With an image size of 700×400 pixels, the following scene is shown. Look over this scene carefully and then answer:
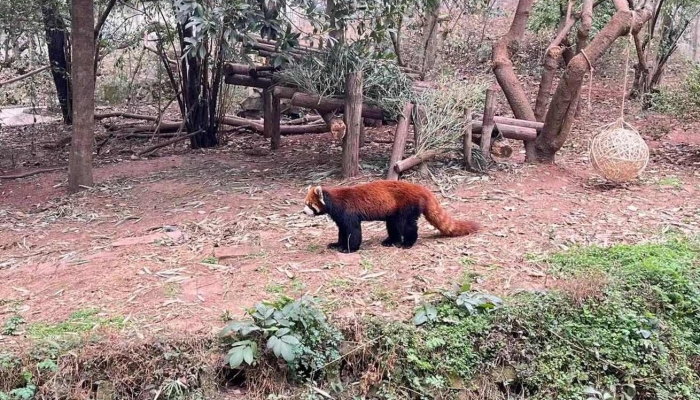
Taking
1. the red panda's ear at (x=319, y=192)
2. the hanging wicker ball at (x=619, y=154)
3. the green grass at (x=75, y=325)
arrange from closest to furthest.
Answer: the green grass at (x=75, y=325) → the red panda's ear at (x=319, y=192) → the hanging wicker ball at (x=619, y=154)

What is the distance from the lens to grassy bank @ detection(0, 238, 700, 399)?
403 cm

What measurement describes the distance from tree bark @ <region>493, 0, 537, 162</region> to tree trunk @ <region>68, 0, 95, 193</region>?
17.0 feet

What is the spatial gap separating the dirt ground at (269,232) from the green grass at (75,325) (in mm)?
114

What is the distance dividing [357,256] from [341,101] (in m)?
3.13

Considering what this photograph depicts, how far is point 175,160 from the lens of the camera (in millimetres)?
9695

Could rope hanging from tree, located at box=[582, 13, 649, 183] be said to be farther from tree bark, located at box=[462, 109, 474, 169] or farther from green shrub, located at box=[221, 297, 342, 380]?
green shrub, located at box=[221, 297, 342, 380]

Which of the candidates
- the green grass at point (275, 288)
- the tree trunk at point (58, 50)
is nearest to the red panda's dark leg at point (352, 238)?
the green grass at point (275, 288)

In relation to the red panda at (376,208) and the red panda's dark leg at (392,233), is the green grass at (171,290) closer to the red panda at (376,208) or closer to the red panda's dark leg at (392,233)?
the red panda at (376,208)

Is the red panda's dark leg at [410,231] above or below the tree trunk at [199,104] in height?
below

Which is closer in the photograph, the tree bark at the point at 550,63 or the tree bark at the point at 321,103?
the tree bark at the point at 321,103

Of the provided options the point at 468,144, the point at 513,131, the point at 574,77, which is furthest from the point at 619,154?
the point at 468,144

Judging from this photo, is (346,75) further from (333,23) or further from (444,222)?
(444,222)

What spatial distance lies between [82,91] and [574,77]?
5847 mm

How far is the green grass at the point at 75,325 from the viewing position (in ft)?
13.8
